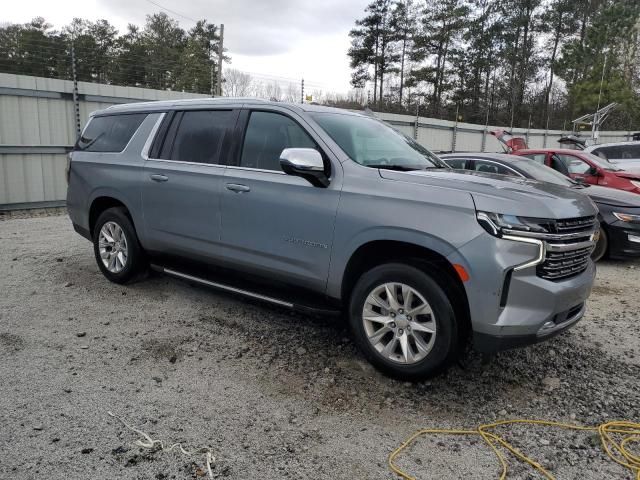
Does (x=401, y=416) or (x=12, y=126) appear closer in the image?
(x=401, y=416)

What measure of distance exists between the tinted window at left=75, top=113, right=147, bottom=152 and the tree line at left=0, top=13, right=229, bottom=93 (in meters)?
5.81

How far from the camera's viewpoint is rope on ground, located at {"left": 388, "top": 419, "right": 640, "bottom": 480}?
253 cm

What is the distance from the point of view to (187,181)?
444 centimetres

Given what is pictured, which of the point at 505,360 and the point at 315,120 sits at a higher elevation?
the point at 315,120

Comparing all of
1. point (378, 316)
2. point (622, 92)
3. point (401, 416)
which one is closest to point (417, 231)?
point (378, 316)

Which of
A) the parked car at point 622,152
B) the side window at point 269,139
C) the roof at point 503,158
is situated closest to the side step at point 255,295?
the side window at point 269,139

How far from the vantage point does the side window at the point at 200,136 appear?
4.34 metres

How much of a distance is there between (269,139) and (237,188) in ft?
1.56

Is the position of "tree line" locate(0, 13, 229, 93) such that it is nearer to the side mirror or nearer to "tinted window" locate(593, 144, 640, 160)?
the side mirror

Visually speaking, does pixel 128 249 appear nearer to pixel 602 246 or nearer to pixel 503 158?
pixel 503 158

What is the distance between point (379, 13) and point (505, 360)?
1485 inches

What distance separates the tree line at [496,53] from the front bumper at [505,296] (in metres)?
34.9

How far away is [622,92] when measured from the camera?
36719mm

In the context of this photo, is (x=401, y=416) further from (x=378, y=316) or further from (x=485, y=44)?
(x=485, y=44)
